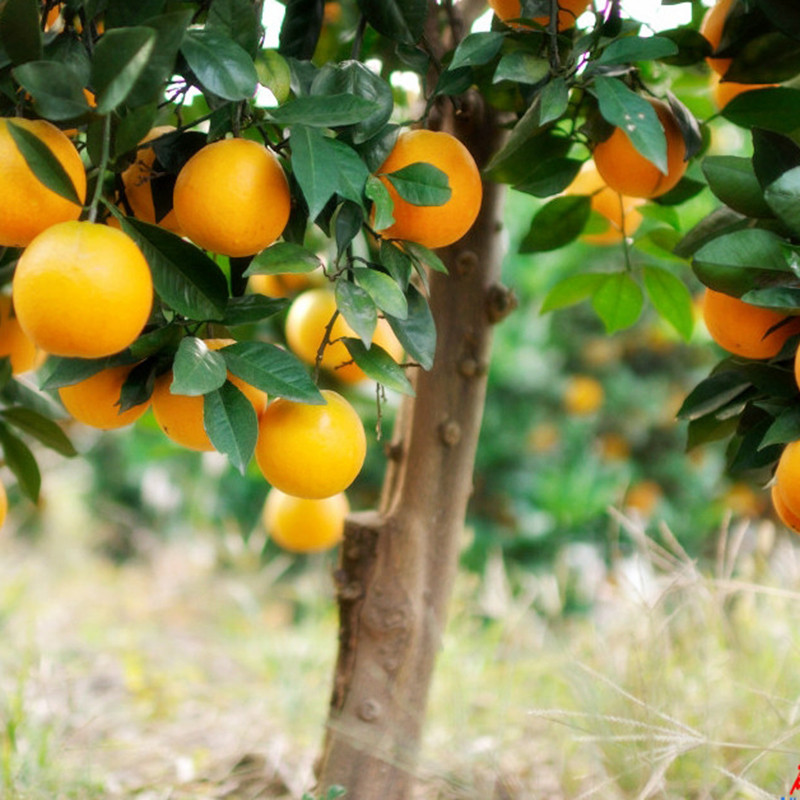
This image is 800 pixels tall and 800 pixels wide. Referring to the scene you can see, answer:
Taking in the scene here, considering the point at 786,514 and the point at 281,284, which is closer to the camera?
the point at 786,514

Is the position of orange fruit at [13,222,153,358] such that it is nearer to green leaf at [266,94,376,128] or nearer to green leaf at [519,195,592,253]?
green leaf at [266,94,376,128]

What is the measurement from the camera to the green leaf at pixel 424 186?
60 cm

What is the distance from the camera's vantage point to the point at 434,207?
620 millimetres

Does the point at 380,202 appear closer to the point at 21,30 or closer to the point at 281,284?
the point at 21,30

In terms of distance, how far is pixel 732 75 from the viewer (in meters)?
0.73

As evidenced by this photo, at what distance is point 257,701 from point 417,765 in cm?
77

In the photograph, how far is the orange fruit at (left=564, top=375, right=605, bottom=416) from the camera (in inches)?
102

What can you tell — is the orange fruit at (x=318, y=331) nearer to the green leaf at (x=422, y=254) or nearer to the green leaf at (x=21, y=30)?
the green leaf at (x=422, y=254)

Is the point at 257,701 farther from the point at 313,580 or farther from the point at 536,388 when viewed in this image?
the point at 536,388

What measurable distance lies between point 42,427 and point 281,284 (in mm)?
350

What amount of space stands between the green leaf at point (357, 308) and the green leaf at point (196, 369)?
3.5 inches

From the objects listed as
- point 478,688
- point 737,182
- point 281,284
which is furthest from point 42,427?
point 478,688

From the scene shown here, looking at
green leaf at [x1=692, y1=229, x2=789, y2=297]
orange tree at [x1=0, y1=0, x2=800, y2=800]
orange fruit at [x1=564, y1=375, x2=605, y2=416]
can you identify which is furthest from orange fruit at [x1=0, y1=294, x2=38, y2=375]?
orange fruit at [x1=564, y1=375, x2=605, y2=416]

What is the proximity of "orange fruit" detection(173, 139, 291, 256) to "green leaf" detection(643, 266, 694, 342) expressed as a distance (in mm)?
496
